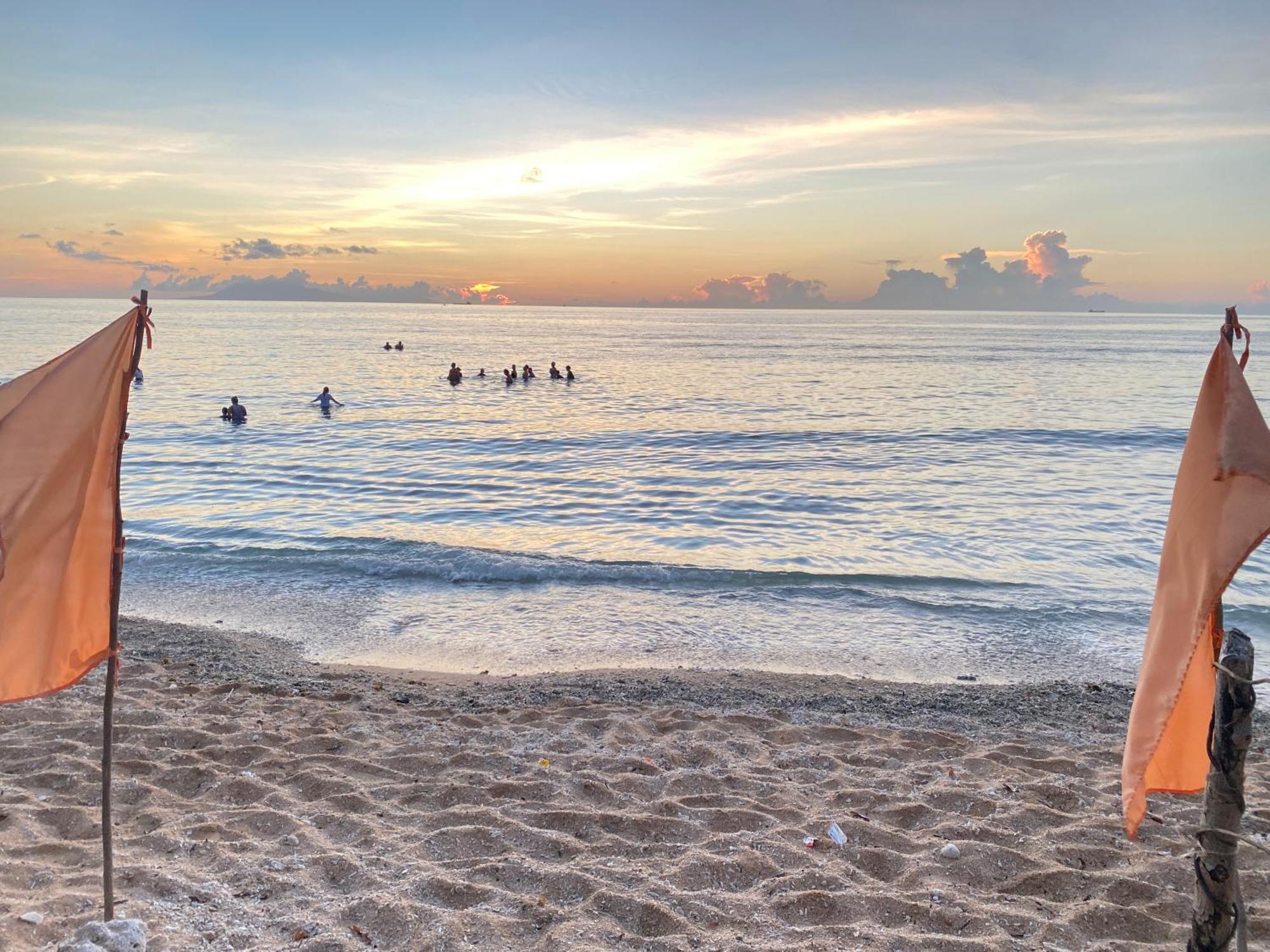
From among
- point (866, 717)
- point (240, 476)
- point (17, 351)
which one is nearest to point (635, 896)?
point (866, 717)

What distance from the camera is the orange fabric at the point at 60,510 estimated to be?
3.30m

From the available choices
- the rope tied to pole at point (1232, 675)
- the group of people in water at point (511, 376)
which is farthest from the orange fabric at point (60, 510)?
the group of people in water at point (511, 376)

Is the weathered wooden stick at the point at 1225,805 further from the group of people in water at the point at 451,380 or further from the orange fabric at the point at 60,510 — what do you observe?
the group of people in water at the point at 451,380

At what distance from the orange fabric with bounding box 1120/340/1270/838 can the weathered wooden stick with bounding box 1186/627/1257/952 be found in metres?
0.13

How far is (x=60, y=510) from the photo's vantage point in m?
3.34

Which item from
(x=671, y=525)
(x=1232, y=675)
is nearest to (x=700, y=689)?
(x=1232, y=675)

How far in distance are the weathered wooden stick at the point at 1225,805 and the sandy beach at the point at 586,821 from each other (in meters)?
1.14

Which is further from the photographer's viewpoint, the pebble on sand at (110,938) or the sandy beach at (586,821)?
the sandy beach at (586,821)

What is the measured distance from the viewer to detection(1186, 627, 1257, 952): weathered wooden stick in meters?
2.73

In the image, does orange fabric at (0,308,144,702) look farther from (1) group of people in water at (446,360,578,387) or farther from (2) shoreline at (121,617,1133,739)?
(1) group of people in water at (446,360,578,387)

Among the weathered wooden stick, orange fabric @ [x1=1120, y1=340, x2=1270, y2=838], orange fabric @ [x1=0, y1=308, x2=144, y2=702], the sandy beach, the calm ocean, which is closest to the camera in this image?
orange fabric @ [x1=1120, y1=340, x2=1270, y2=838]

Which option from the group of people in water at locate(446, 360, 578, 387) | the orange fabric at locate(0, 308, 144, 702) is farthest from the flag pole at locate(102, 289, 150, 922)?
the group of people in water at locate(446, 360, 578, 387)

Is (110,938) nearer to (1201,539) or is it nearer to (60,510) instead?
(60,510)

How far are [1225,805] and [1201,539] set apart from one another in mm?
962
